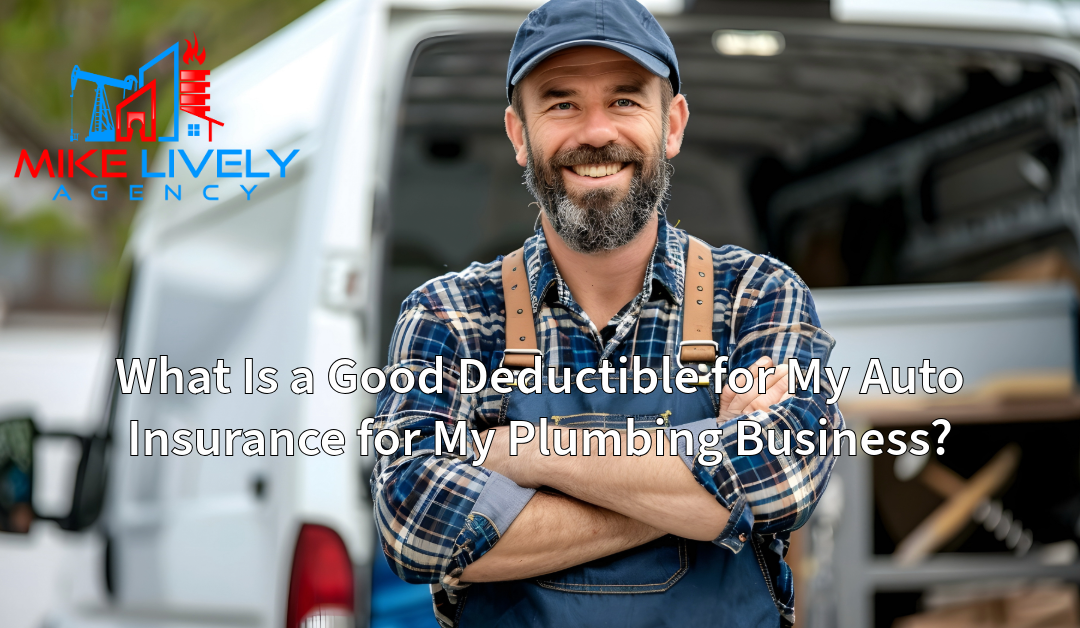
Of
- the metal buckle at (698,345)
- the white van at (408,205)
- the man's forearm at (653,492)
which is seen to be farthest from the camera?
the white van at (408,205)

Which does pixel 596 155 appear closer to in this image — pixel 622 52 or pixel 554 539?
pixel 622 52

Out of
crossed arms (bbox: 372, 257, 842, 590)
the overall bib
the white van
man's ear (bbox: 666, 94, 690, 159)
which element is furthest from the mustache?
the white van

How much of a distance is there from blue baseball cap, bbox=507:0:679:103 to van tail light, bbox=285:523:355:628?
99cm

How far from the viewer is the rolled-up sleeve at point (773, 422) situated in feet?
4.73

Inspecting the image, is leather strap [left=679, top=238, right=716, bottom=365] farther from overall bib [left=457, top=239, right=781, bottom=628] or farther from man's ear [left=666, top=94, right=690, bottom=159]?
man's ear [left=666, top=94, right=690, bottom=159]

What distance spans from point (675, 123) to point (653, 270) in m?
0.24

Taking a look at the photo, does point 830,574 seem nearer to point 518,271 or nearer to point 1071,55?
point 1071,55

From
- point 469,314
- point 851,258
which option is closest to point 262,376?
point 469,314

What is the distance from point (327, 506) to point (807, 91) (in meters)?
3.06

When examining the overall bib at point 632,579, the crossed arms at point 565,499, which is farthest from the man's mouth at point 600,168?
the crossed arms at point 565,499

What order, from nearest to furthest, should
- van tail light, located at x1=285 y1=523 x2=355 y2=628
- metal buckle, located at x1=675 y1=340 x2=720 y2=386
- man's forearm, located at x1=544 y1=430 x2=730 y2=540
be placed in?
1. man's forearm, located at x1=544 y1=430 x2=730 y2=540
2. metal buckle, located at x1=675 y1=340 x2=720 y2=386
3. van tail light, located at x1=285 y1=523 x2=355 y2=628

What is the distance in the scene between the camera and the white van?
2.17m

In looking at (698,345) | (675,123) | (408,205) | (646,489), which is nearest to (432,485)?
(646,489)

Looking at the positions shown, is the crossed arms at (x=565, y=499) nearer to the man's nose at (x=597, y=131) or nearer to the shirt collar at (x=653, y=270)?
the shirt collar at (x=653, y=270)
